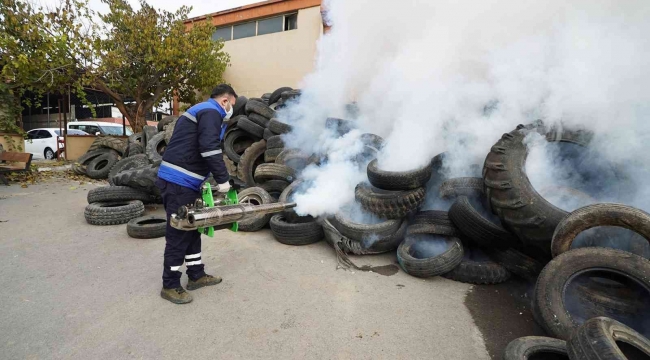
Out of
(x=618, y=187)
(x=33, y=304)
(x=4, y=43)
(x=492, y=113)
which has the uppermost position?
(x=4, y=43)

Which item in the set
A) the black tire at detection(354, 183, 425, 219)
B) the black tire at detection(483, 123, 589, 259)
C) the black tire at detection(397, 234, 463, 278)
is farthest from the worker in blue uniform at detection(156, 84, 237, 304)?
the black tire at detection(483, 123, 589, 259)

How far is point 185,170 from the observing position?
9.91ft

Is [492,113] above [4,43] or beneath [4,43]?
beneath

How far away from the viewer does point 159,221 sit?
197 inches

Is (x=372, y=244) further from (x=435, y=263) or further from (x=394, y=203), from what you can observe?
(x=435, y=263)

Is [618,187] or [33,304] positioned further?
[618,187]

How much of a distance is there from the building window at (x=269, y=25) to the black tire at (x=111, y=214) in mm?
10434

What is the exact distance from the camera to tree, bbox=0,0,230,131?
9.05 meters

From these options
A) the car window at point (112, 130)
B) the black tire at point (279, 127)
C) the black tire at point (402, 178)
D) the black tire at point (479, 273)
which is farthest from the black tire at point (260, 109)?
the car window at point (112, 130)

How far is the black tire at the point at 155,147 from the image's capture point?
24.6ft

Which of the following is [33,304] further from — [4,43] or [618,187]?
[4,43]

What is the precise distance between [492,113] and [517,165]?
1.45 meters

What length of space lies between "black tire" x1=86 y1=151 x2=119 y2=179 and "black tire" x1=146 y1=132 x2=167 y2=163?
91.5 inches

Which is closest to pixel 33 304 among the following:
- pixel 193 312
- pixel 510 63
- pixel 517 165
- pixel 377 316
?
pixel 193 312
